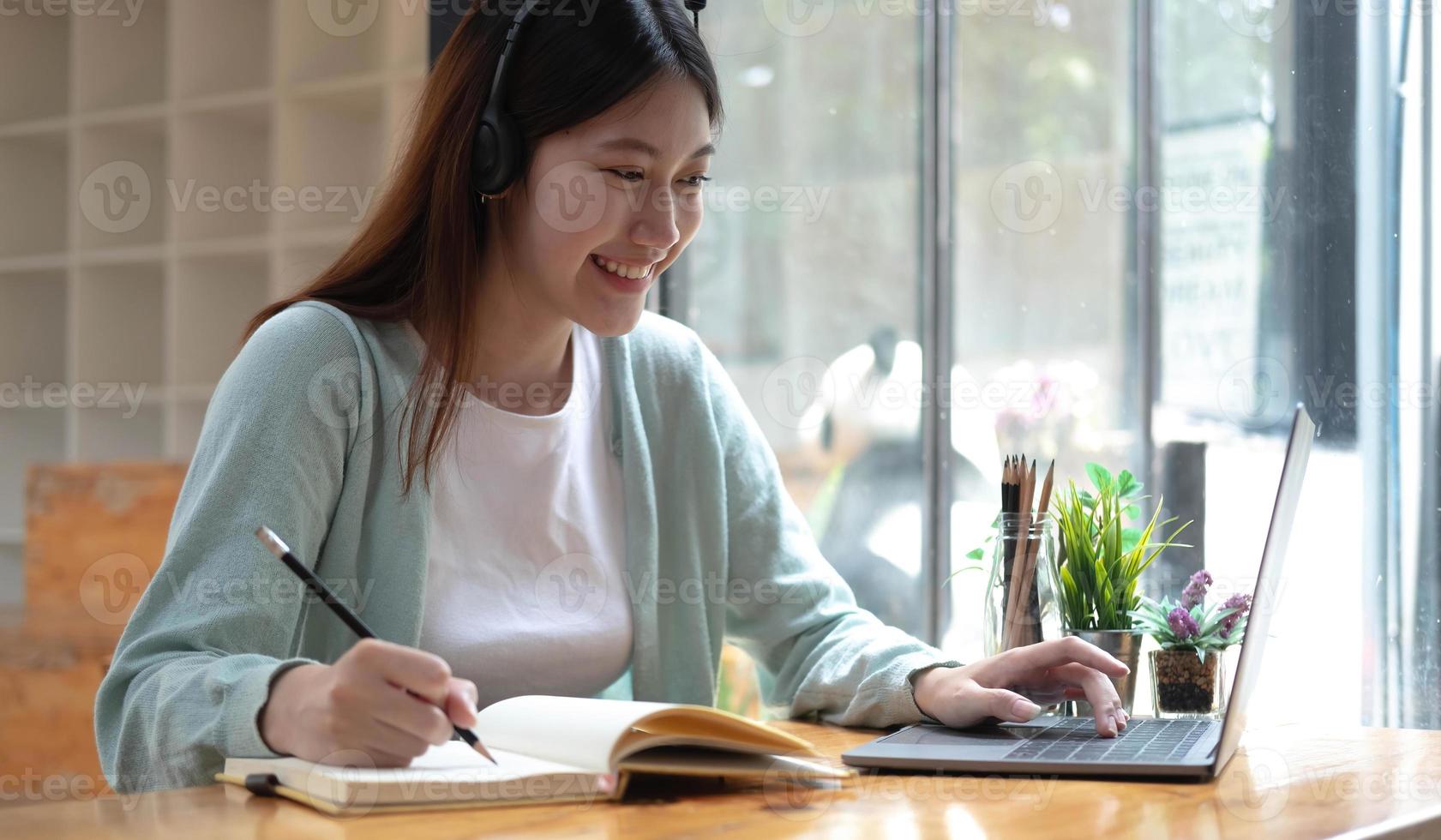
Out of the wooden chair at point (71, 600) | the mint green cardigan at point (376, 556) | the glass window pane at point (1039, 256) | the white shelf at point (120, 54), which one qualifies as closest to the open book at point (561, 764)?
the mint green cardigan at point (376, 556)

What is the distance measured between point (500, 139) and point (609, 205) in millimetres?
124

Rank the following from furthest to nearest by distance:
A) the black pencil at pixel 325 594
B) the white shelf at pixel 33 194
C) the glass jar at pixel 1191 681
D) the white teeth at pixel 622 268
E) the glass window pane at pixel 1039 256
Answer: the white shelf at pixel 33 194 < the glass window pane at pixel 1039 256 < the white teeth at pixel 622 268 < the glass jar at pixel 1191 681 < the black pencil at pixel 325 594

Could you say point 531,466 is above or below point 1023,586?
above

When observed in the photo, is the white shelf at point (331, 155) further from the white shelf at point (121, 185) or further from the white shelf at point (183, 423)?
the white shelf at point (183, 423)

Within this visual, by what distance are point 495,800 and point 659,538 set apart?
67 centimetres

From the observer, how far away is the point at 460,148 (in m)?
1.35

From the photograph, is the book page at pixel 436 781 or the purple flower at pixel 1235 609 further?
the purple flower at pixel 1235 609

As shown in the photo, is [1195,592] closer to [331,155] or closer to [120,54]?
[331,155]

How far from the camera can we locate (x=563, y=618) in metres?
1.35

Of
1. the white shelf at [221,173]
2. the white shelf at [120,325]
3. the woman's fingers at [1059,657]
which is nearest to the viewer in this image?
the woman's fingers at [1059,657]

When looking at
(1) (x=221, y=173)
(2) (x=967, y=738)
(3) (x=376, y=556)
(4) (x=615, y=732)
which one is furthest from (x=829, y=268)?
(4) (x=615, y=732)

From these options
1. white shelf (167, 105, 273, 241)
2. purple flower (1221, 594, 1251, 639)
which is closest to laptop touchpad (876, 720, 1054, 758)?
purple flower (1221, 594, 1251, 639)

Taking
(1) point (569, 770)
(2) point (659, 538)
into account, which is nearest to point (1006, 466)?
(2) point (659, 538)

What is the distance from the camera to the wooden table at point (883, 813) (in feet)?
2.56
